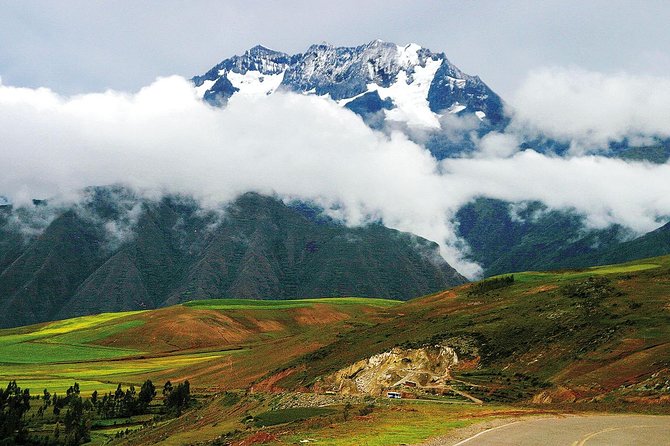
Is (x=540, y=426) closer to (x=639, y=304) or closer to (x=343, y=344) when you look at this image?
(x=639, y=304)

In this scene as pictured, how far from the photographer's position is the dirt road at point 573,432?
2958cm

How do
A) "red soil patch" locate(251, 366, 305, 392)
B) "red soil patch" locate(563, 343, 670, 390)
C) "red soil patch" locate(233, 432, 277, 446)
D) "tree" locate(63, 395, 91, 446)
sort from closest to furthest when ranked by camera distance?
"red soil patch" locate(233, 432, 277, 446)
"red soil patch" locate(563, 343, 670, 390)
"tree" locate(63, 395, 91, 446)
"red soil patch" locate(251, 366, 305, 392)

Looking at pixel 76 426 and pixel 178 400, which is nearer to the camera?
pixel 76 426

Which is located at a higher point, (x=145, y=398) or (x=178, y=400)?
(x=145, y=398)

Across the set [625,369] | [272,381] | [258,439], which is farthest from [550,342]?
[272,381]

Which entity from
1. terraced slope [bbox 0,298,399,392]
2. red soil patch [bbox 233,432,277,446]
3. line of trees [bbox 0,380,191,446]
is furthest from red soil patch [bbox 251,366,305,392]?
red soil patch [bbox 233,432,277,446]

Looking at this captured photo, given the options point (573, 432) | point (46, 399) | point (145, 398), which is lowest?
point (573, 432)

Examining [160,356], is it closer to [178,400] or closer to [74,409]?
[74,409]

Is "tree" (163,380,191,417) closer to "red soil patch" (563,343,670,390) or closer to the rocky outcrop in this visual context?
the rocky outcrop

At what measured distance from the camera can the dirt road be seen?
97.0 feet

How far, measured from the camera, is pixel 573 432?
32250 mm

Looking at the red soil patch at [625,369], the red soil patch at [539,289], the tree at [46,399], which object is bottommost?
the red soil patch at [625,369]

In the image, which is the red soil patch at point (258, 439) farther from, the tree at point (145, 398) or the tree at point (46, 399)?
the tree at point (46, 399)

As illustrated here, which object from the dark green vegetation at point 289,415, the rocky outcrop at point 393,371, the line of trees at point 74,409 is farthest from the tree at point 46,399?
the dark green vegetation at point 289,415
